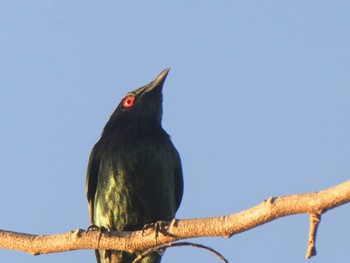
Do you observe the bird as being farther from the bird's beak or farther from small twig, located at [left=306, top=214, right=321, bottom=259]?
small twig, located at [left=306, top=214, right=321, bottom=259]

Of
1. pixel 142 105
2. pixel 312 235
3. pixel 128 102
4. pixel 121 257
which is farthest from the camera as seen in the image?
pixel 128 102

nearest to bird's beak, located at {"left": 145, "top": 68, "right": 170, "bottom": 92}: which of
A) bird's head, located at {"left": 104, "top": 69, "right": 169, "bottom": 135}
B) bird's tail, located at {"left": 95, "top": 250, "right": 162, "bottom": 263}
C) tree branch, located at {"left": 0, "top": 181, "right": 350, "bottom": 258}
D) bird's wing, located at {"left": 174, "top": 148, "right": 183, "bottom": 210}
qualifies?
bird's head, located at {"left": 104, "top": 69, "right": 169, "bottom": 135}

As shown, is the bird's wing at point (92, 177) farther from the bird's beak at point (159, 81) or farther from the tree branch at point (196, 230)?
the tree branch at point (196, 230)

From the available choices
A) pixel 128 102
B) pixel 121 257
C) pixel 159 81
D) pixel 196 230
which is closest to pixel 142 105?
pixel 128 102

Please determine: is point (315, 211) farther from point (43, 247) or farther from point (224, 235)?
point (43, 247)

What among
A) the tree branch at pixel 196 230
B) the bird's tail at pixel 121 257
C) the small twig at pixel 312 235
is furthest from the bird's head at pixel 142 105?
the small twig at pixel 312 235

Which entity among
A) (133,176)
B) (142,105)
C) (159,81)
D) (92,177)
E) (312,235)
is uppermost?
(159,81)

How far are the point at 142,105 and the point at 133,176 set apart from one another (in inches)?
49.1

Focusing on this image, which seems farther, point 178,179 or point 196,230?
point 178,179

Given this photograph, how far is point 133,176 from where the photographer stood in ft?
28.1

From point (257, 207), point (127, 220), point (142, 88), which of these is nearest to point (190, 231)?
point (257, 207)

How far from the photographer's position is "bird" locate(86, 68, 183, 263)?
8.45 metres

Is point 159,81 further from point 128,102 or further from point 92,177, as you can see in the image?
point 92,177

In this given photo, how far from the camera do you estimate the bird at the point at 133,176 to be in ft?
27.7
